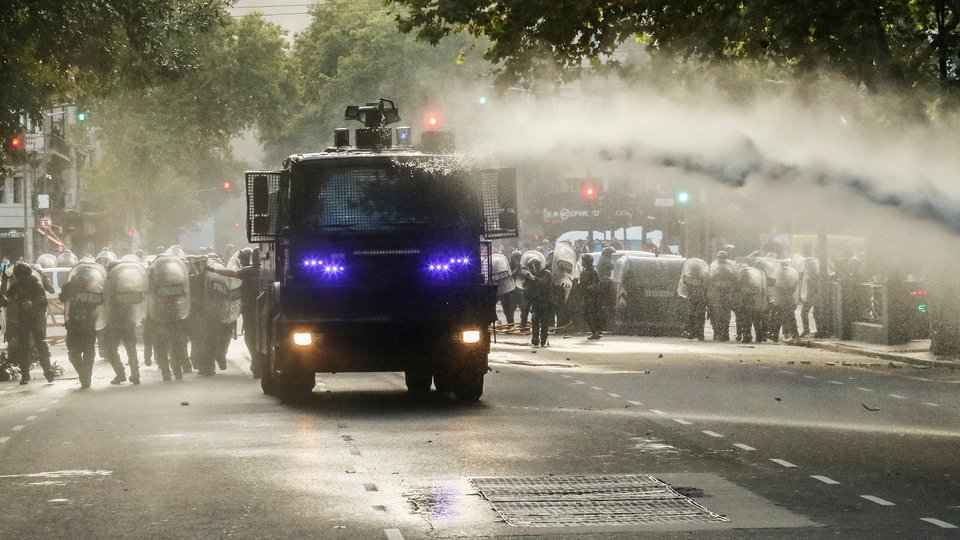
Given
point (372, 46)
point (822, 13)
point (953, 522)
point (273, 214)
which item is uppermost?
point (372, 46)

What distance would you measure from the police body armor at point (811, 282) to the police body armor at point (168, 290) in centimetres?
1424

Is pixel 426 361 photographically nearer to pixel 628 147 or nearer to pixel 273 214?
pixel 273 214

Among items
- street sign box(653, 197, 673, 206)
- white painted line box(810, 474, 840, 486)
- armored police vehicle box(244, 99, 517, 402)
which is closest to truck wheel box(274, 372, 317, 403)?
armored police vehicle box(244, 99, 517, 402)

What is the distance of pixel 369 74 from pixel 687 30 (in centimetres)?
5594

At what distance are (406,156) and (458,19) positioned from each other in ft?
12.6

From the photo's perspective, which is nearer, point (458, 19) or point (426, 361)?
point (426, 361)

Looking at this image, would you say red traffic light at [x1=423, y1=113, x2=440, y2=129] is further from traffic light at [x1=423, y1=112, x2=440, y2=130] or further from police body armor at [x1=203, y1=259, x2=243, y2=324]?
police body armor at [x1=203, y1=259, x2=243, y2=324]

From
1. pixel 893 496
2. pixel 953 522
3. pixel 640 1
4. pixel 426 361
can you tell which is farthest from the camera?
pixel 640 1

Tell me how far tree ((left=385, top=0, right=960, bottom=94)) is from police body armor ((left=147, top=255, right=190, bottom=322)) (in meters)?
5.08

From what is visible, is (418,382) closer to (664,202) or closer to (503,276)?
(503,276)

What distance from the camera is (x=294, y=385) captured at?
747 inches

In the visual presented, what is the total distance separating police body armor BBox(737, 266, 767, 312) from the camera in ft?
109

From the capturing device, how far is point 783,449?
1426 centimetres

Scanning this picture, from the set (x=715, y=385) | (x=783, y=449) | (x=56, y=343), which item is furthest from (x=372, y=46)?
(x=783, y=449)
